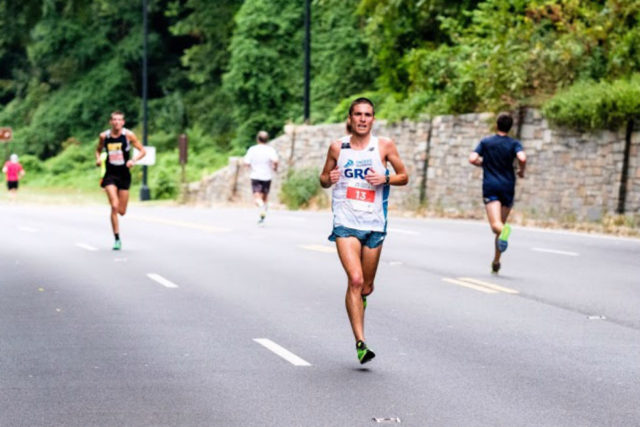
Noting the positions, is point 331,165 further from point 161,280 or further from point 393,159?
point 161,280

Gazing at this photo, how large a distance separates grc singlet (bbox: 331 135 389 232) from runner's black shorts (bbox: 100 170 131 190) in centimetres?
968

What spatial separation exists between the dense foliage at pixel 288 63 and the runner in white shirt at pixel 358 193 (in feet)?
50.7

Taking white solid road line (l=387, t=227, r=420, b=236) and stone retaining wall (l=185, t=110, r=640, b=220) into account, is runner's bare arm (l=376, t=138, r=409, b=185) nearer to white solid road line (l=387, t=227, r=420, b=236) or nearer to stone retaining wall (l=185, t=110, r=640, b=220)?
white solid road line (l=387, t=227, r=420, b=236)

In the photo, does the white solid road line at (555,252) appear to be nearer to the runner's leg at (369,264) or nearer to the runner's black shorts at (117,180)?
the runner's black shorts at (117,180)

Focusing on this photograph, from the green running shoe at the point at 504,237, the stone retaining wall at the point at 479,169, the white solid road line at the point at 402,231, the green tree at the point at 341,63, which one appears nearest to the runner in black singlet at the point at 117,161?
the green running shoe at the point at 504,237

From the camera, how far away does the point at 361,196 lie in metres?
8.59

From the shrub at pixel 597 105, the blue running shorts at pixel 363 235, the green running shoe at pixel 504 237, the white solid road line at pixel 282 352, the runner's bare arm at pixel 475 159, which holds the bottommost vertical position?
the white solid road line at pixel 282 352

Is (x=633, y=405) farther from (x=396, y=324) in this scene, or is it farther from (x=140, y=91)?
(x=140, y=91)

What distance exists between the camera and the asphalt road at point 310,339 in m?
7.16

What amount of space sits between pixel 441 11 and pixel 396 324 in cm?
2716

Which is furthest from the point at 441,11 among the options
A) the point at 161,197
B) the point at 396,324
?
the point at 396,324

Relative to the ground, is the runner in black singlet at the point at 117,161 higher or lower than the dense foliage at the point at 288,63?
lower

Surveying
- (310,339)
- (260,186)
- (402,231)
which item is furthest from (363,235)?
(260,186)

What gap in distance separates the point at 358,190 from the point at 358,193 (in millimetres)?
21
